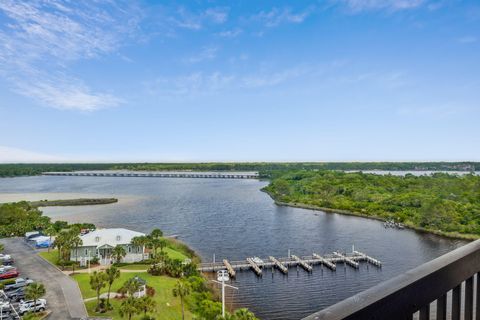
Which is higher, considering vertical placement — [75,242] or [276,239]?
[75,242]

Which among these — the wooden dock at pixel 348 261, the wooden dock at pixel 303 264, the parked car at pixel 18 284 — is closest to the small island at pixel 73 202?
the parked car at pixel 18 284

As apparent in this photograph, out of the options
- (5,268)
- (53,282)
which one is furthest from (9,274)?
(53,282)

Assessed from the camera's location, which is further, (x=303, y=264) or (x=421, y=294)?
(x=303, y=264)

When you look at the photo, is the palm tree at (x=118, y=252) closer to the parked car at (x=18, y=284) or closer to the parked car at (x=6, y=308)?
the parked car at (x=18, y=284)

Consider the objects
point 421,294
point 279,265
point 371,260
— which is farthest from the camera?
point 371,260

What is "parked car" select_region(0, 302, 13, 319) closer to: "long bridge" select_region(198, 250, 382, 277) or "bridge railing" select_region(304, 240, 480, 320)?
"long bridge" select_region(198, 250, 382, 277)

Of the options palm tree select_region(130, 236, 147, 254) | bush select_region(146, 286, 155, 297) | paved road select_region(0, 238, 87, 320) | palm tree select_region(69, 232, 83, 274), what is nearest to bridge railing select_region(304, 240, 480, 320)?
paved road select_region(0, 238, 87, 320)

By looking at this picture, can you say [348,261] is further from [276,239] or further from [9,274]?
[9,274]
